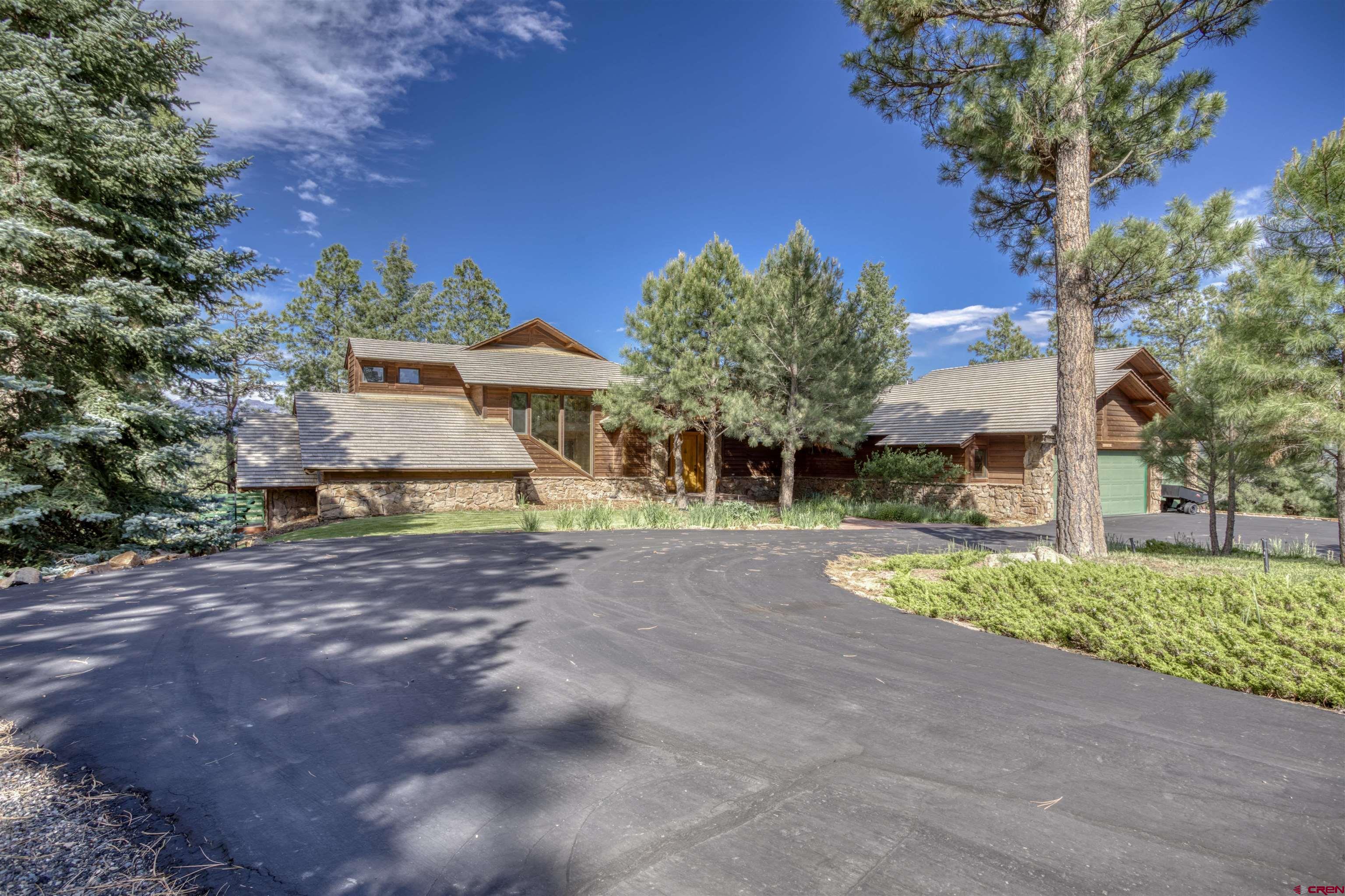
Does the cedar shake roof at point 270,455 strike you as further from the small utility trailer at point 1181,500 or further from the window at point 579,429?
the small utility trailer at point 1181,500

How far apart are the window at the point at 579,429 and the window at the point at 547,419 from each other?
0.90 feet

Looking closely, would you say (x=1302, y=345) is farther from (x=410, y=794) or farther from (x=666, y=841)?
(x=410, y=794)

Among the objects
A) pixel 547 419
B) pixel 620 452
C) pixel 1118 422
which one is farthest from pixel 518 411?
pixel 1118 422

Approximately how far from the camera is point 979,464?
1884 centimetres

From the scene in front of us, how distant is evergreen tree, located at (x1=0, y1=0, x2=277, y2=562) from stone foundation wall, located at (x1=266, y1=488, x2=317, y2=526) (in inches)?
250

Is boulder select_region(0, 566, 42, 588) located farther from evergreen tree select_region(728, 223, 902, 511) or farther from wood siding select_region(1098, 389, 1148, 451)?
wood siding select_region(1098, 389, 1148, 451)

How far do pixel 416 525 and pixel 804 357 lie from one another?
34.7 ft

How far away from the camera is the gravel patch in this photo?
6.75 feet

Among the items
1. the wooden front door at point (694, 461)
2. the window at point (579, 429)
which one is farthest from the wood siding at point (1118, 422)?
the window at point (579, 429)

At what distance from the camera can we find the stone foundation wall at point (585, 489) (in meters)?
19.7

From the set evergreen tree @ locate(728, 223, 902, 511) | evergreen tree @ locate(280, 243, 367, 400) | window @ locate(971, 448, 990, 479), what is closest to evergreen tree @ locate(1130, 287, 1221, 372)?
window @ locate(971, 448, 990, 479)

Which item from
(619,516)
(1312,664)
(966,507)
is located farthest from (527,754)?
(966,507)

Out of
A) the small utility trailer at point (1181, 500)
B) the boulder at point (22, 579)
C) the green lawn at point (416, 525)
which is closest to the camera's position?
the boulder at point (22, 579)

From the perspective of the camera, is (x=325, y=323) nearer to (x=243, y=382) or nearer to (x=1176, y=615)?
(x=243, y=382)
